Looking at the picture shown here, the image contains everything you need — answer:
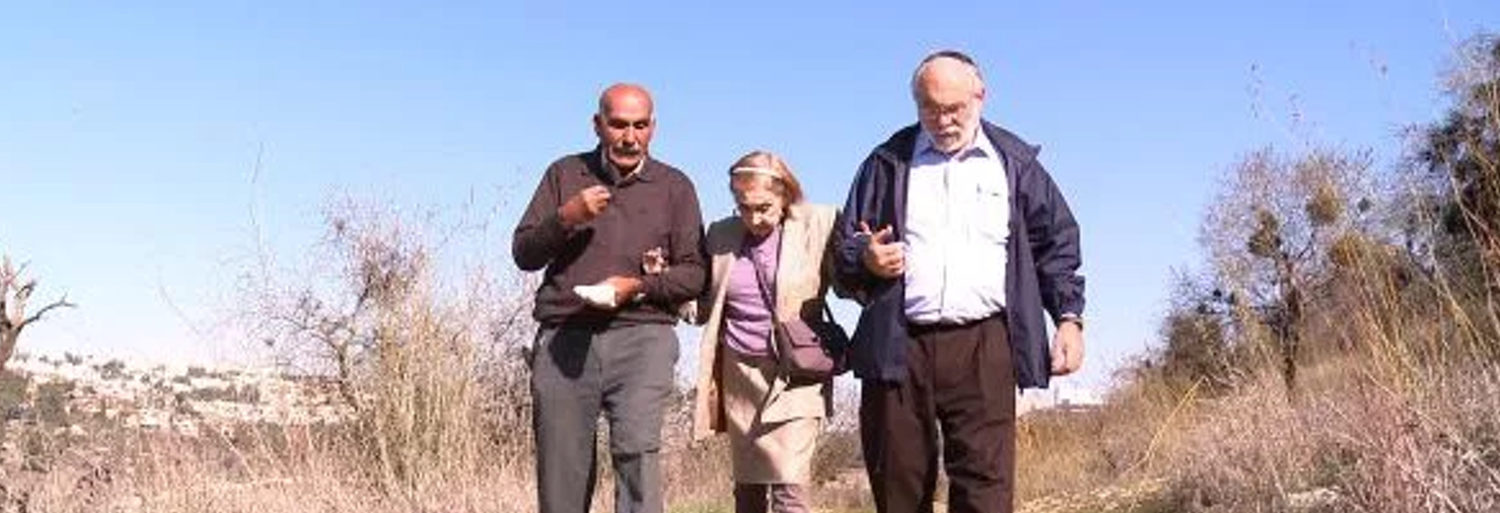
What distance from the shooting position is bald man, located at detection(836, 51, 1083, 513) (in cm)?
405

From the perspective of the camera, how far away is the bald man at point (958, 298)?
4047 millimetres

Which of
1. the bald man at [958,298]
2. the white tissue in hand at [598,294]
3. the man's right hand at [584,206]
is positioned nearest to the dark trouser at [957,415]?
the bald man at [958,298]

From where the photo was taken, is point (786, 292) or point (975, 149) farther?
point (786, 292)

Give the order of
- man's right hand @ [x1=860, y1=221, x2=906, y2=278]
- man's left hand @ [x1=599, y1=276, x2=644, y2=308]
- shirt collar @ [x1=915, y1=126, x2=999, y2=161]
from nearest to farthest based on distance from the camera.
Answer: man's right hand @ [x1=860, y1=221, x2=906, y2=278], shirt collar @ [x1=915, y1=126, x2=999, y2=161], man's left hand @ [x1=599, y1=276, x2=644, y2=308]

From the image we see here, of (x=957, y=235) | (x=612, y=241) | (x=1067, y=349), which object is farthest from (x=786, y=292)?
(x=1067, y=349)

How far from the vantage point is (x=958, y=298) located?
13.3ft

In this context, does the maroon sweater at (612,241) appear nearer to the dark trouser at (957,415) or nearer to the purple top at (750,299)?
the purple top at (750,299)

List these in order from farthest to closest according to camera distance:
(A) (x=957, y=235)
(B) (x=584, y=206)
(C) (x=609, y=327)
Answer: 1. (C) (x=609, y=327)
2. (B) (x=584, y=206)
3. (A) (x=957, y=235)

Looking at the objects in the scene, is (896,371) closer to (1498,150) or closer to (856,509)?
(1498,150)

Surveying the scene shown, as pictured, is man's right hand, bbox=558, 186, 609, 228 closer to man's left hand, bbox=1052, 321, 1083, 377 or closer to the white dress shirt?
the white dress shirt

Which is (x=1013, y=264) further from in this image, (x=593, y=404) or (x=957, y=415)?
(x=593, y=404)

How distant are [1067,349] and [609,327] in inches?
54.5

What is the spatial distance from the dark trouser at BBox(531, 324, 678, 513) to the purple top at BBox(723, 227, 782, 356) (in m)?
0.31

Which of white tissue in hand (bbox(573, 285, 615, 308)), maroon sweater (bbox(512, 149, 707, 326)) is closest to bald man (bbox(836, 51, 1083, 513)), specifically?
white tissue in hand (bbox(573, 285, 615, 308))
